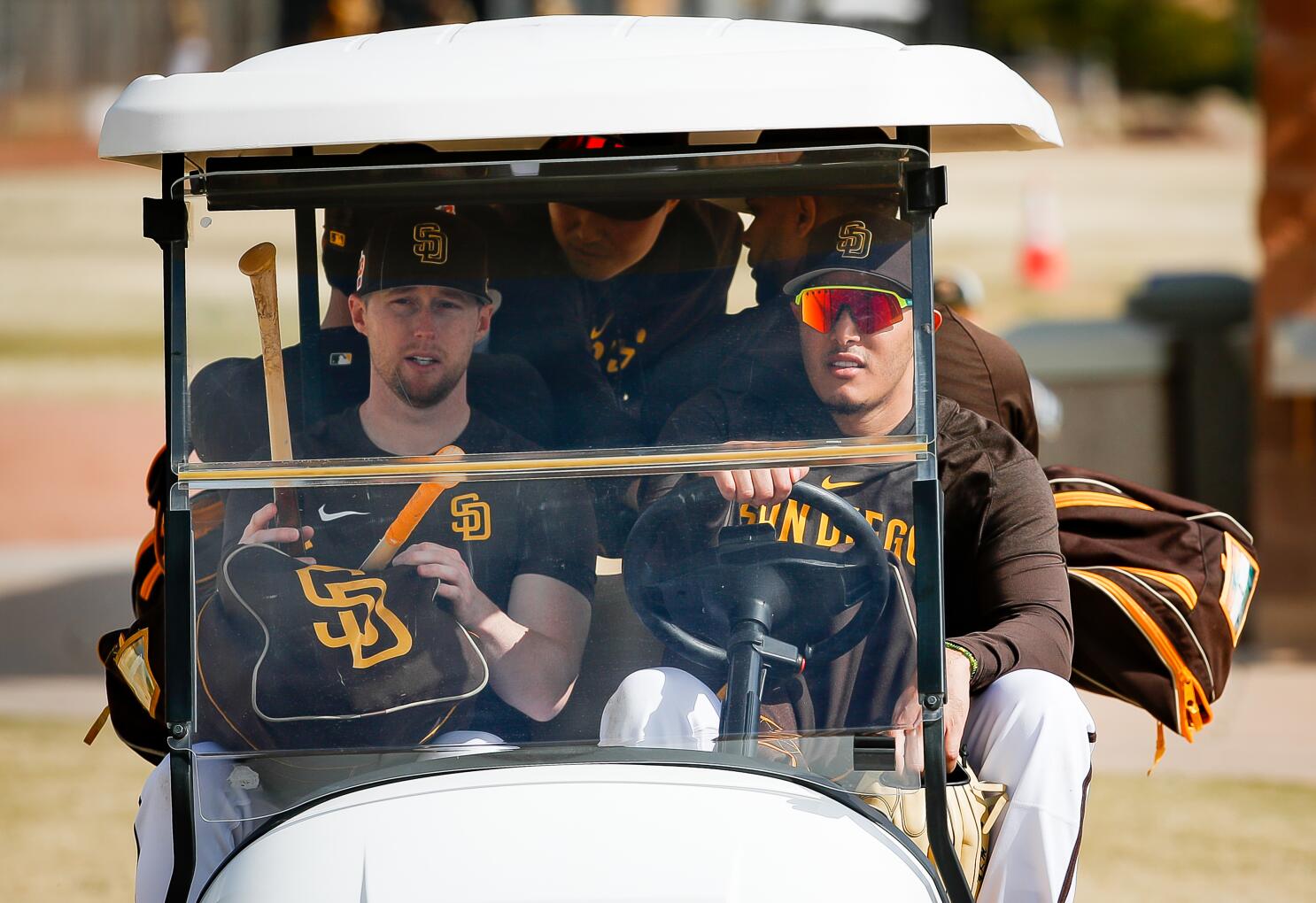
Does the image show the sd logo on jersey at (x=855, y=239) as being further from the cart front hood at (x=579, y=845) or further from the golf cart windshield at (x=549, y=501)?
the cart front hood at (x=579, y=845)

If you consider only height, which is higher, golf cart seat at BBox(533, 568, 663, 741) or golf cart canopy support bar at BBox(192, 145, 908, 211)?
golf cart canopy support bar at BBox(192, 145, 908, 211)

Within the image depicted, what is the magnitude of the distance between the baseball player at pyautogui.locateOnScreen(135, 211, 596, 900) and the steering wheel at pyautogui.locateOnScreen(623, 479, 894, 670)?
80mm

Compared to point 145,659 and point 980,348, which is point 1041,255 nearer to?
point 980,348

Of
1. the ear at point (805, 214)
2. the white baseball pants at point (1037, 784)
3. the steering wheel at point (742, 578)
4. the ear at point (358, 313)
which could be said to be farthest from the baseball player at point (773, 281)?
the white baseball pants at point (1037, 784)

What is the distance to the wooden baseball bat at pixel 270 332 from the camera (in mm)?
1822

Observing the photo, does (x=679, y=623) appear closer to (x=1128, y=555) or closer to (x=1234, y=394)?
(x=1128, y=555)

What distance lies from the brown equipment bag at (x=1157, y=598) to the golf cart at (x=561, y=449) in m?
0.61

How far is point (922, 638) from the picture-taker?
5.73ft

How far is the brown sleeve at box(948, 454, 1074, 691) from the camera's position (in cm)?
202

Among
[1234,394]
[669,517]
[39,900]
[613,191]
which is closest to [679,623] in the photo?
[669,517]

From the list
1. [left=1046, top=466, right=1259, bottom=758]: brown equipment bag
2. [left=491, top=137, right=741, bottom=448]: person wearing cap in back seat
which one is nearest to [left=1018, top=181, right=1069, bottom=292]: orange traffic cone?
[left=1046, top=466, right=1259, bottom=758]: brown equipment bag

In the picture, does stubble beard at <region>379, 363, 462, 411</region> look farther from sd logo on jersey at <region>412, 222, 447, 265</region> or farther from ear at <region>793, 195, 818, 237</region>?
ear at <region>793, 195, 818, 237</region>

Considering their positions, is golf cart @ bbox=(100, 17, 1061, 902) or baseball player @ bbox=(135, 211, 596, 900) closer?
golf cart @ bbox=(100, 17, 1061, 902)

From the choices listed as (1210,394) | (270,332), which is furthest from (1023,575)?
(1210,394)
